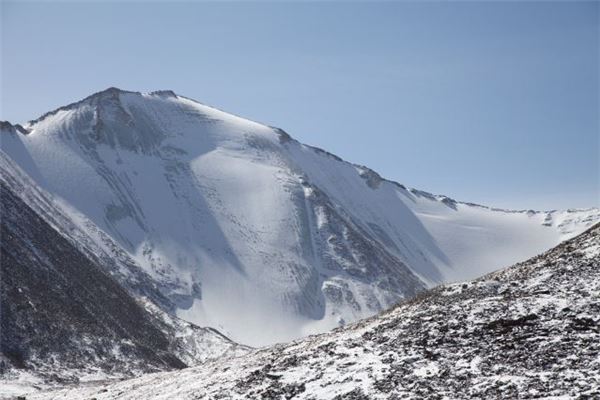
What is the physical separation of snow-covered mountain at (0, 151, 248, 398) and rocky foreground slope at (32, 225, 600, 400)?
27.0 metres

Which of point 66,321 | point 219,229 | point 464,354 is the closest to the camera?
point 464,354

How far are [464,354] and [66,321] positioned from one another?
59595mm

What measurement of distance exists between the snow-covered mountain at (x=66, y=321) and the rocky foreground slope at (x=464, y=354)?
27006mm

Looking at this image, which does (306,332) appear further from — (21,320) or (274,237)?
(21,320)

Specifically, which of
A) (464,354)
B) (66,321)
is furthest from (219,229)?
(464,354)

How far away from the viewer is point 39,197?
129m

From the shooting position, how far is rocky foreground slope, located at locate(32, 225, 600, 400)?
55.9 feet

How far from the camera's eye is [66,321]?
70125 mm

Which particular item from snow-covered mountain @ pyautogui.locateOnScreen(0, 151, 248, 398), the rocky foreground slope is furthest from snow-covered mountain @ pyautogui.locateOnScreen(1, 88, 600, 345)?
the rocky foreground slope

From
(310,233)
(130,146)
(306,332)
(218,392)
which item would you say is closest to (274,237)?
(310,233)

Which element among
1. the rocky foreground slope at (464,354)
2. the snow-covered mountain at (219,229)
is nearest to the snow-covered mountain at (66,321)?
the snow-covered mountain at (219,229)

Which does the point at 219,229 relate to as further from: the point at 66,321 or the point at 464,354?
the point at 464,354

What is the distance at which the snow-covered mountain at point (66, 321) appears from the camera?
196ft

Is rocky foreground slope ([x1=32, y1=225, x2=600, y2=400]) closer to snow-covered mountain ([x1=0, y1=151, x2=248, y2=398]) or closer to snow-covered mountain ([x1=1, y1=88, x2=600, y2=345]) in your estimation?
snow-covered mountain ([x1=0, y1=151, x2=248, y2=398])
